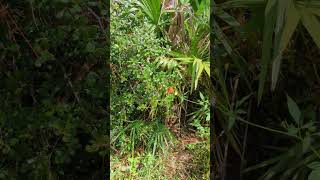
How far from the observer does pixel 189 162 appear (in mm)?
2232

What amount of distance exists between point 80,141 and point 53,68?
320mm

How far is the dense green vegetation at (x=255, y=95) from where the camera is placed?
1.98 metres

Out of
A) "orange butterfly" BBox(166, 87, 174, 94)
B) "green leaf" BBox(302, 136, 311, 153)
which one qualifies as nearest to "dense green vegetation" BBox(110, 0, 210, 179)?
"orange butterfly" BBox(166, 87, 174, 94)

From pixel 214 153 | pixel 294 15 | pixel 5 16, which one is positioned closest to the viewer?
pixel 294 15

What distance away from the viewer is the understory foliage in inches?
76.4

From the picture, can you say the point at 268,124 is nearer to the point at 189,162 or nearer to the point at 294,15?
the point at 189,162

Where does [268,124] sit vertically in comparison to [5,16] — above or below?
below

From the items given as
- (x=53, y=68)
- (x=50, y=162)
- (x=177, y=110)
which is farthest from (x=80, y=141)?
(x=177, y=110)

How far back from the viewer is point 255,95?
206 centimetres

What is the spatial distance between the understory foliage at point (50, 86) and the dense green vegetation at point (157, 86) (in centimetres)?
16

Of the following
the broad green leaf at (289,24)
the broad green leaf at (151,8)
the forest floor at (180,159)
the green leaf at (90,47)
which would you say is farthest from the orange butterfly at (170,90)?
the broad green leaf at (289,24)

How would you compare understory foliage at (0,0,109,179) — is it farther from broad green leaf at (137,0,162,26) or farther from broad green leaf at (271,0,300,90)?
broad green leaf at (271,0,300,90)

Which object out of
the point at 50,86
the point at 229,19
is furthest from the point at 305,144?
the point at 50,86

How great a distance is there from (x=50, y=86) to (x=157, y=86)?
482mm
